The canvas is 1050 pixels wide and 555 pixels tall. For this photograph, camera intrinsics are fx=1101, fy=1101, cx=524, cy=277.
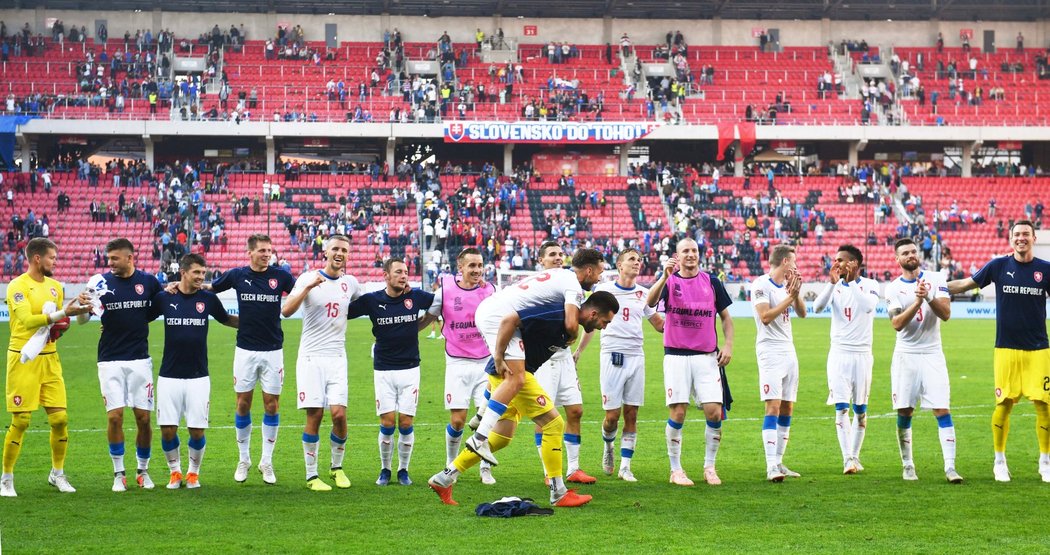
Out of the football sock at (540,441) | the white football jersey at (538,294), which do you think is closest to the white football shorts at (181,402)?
the white football jersey at (538,294)

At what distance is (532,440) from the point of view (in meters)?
14.1

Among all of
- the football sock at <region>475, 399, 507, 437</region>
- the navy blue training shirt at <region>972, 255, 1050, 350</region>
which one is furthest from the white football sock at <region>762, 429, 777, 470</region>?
the football sock at <region>475, 399, 507, 437</region>

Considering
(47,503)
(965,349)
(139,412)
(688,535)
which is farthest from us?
(965,349)

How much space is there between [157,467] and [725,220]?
40.8 m

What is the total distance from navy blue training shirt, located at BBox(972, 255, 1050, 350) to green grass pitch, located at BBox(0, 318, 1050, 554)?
1391 mm

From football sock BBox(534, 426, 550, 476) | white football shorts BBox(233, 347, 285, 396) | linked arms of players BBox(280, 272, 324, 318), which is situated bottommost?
football sock BBox(534, 426, 550, 476)

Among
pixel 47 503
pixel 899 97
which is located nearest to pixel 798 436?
pixel 47 503

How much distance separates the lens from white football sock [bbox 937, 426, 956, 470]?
1071 centimetres

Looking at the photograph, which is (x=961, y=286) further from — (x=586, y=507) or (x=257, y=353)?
(x=257, y=353)

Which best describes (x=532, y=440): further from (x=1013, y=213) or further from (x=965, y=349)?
(x=1013, y=213)

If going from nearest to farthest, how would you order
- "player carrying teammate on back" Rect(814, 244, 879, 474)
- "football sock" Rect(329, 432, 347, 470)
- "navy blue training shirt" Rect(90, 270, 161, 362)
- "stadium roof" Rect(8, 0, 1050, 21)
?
"navy blue training shirt" Rect(90, 270, 161, 362)
"football sock" Rect(329, 432, 347, 470)
"player carrying teammate on back" Rect(814, 244, 879, 474)
"stadium roof" Rect(8, 0, 1050, 21)

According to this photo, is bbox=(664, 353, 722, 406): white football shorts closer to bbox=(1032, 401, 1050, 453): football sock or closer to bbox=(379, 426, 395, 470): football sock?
bbox=(379, 426, 395, 470): football sock

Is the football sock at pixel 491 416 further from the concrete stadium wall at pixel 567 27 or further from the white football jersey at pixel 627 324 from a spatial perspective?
the concrete stadium wall at pixel 567 27

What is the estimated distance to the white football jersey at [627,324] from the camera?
1157cm
